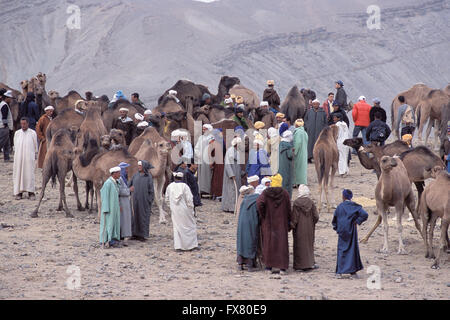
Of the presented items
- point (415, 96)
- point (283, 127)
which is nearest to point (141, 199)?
point (283, 127)

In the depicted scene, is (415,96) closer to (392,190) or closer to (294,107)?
(294,107)

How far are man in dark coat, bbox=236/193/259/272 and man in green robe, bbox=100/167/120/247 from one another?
7.00ft

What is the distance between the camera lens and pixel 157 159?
14.9 meters

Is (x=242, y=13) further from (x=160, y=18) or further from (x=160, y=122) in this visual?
(x=160, y=122)

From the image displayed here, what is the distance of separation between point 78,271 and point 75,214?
3880mm

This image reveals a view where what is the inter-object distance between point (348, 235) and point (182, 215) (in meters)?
2.89

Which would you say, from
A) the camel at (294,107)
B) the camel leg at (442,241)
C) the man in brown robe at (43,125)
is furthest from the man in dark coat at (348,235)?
the camel at (294,107)

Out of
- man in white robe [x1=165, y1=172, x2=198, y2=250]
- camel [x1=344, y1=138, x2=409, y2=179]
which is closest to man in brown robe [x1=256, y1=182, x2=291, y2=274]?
man in white robe [x1=165, y1=172, x2=198, y2=250]

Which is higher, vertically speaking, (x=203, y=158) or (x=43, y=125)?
(x=43, y=125)

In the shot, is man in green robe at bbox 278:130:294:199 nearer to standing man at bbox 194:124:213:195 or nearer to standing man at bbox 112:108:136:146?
standing man at bbox 194:124:213:195

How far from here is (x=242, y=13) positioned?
45.8 m

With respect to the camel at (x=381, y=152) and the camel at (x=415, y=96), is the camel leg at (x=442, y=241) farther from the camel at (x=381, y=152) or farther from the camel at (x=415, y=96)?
the camel at (x=415, y=96)

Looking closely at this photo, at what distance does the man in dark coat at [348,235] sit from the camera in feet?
37.5
